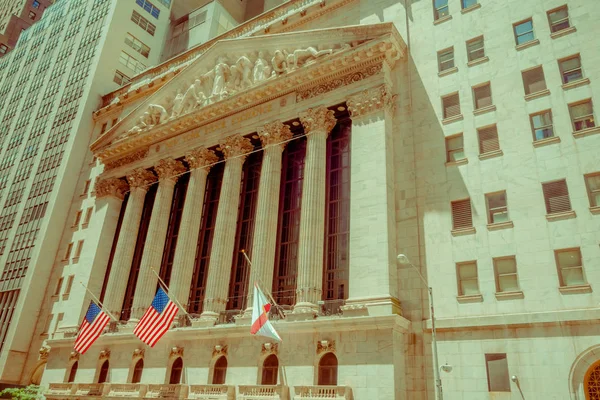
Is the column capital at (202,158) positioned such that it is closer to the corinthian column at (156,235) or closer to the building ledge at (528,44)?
the corinthian column at (156,235)

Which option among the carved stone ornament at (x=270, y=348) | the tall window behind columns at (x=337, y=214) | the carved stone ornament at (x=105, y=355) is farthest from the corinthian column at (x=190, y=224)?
the tall window behind columns at (x=337, y=214)

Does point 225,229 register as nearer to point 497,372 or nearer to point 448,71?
point 448,71

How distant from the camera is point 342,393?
24.8 meters

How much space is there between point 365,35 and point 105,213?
29305 millimetres

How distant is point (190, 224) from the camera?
1518 inches

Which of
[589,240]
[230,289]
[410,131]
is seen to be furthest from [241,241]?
[589,240]

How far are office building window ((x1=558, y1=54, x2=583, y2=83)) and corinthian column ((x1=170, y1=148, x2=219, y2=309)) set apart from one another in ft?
85.1

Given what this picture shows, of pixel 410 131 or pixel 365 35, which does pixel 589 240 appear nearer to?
pixel 410 131

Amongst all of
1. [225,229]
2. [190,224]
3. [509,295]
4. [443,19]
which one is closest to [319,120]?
[225,229]

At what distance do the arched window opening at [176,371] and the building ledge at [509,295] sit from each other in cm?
2066

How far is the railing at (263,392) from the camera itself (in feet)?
86.6

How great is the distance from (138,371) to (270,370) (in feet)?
38.6

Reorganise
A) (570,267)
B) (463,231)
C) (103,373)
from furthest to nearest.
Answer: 1. (103,373)
2. (463,231)
3. (570,267)

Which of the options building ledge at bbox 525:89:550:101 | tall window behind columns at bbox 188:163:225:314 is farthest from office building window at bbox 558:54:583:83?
tall window behind columns at bbox 188:163:225:314
